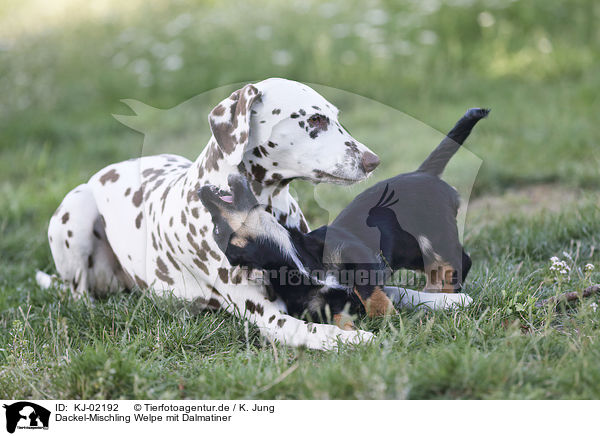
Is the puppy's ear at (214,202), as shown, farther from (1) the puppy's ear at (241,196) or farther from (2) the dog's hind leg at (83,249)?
(2) the dog's hind leg at (83,249)

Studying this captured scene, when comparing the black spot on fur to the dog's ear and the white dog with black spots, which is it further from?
the dog's ear

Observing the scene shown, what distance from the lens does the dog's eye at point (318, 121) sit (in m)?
3.60

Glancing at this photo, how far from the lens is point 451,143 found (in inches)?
162

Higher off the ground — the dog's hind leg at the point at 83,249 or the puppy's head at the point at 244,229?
the puppy's head at the point at 244,229

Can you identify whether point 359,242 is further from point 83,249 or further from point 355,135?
point 355,135

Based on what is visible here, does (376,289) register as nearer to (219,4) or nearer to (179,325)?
(179,325)

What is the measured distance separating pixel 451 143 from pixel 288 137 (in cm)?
112

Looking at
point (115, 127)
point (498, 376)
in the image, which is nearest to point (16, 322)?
point (498, 376)

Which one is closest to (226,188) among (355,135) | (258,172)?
(258,172)

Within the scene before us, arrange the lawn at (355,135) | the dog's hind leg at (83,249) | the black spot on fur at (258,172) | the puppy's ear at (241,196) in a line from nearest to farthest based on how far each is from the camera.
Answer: the lawn at (355,135) → the puppy's ear at (241,196) → the black spot on fur at (258,172) → the dog's hind leg at (83,249)

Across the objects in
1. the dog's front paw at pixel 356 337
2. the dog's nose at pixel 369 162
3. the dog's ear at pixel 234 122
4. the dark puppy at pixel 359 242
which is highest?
the dog's ear at pixel 234 122
